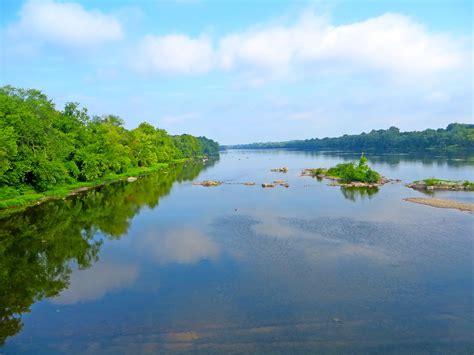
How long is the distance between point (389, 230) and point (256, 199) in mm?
21424

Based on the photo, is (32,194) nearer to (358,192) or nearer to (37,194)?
(37,194)

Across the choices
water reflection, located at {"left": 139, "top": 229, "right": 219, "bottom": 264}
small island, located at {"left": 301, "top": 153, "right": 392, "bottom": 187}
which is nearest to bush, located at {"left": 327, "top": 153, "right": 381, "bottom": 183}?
small island, located at {"left": 301, "top": 153, "right": 392, "bottom": 187}

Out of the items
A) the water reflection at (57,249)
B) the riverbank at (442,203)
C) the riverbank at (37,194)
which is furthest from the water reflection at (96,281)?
the riverbank at (442,203)

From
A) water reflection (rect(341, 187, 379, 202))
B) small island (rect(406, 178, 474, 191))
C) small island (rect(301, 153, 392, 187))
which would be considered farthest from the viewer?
small island (rect(301, 153, 392, 187))

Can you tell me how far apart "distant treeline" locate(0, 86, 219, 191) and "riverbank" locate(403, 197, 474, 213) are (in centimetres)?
4825

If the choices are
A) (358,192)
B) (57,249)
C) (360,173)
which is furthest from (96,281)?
(360,173)

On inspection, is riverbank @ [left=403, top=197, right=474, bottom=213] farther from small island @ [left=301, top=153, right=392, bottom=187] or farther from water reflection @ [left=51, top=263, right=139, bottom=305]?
water reflection @ [left=51, top=263, right=139, bottom=305]

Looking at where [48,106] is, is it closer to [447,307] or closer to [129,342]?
[129,342]

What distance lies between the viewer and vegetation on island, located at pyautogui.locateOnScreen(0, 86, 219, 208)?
143 feet

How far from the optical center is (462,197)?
48.4 metres

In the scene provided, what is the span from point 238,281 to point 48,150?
4083cm

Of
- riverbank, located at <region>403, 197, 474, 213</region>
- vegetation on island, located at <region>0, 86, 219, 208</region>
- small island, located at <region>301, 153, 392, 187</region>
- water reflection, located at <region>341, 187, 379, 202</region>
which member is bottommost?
riverbank, located at <region>403, 197, 474, 213</region>

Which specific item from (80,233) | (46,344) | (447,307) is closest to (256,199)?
(80,233)

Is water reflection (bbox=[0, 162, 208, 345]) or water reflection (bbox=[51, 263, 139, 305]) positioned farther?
water reflection (bbox=[0, 162, 208, 345])
